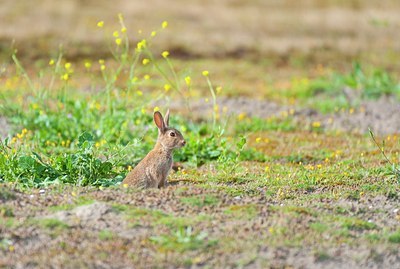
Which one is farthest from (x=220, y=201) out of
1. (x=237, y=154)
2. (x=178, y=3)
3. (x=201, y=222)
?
(x=178, y=3)

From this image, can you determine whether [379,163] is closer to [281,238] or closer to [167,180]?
[167,180]

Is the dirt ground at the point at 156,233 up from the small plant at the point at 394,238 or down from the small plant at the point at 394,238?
up

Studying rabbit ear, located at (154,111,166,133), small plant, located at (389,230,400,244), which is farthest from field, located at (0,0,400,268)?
rabbit ear, located at (154,111,166,133)

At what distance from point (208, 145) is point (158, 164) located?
7.21 feet

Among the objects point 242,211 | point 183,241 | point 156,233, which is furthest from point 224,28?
point 183,241

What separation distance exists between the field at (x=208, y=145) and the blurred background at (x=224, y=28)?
69mm

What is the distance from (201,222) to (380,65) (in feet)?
38.6

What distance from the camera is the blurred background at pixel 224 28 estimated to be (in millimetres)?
18984

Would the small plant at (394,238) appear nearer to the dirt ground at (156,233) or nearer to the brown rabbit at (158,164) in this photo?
the dirt ground at (156,233)

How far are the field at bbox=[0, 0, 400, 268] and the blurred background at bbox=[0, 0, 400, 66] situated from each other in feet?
0.23

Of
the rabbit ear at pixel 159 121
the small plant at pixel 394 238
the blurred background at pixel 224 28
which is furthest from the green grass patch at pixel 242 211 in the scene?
the blurred background at pixel 224 28

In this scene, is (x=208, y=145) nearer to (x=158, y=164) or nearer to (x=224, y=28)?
(x=158, y=164)

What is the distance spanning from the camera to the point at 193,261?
6.61m

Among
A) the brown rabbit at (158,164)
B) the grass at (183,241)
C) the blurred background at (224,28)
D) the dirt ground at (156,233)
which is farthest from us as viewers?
the blurred background at (224,28)
